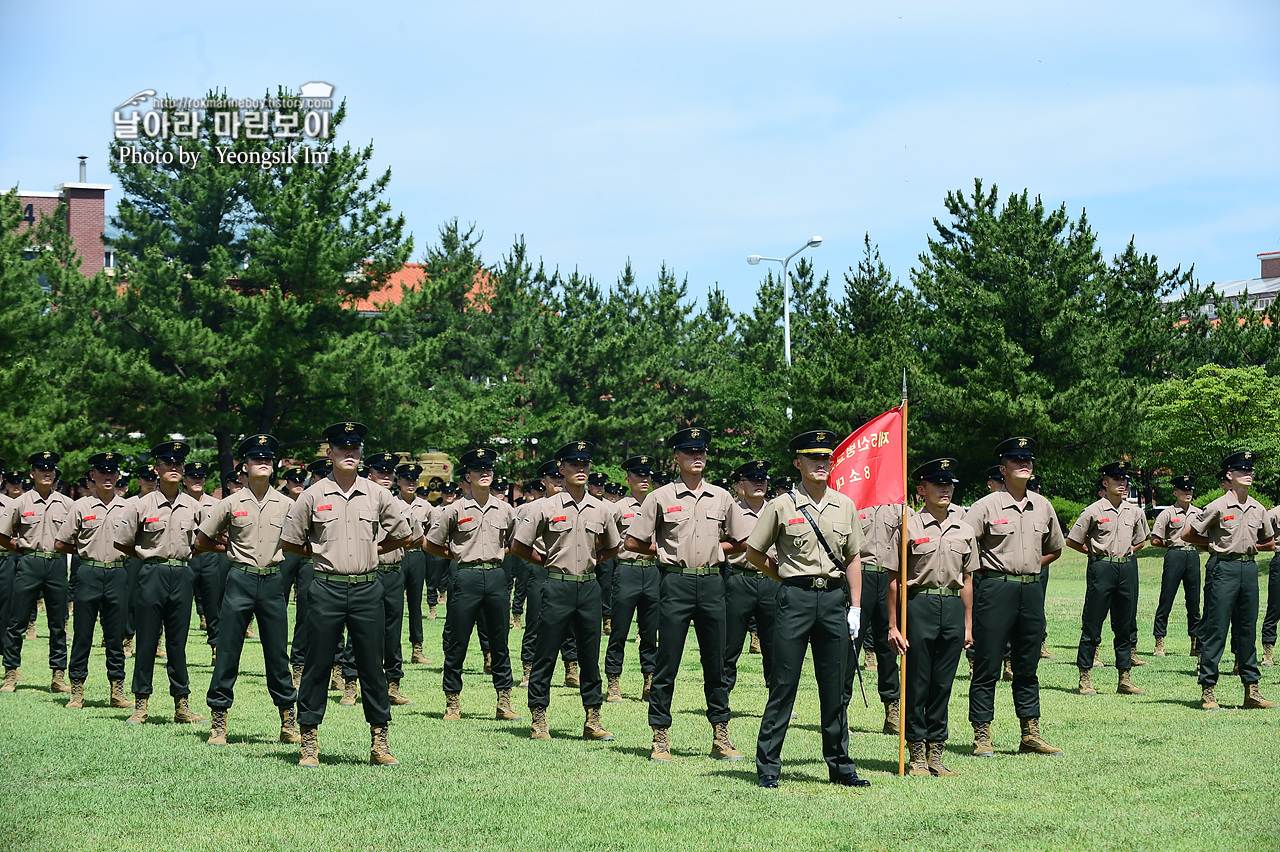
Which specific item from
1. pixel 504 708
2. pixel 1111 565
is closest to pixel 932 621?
pixel 504 708

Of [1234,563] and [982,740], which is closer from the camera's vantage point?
[982,740]

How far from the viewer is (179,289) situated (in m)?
39.5

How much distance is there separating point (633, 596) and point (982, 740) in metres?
3.70

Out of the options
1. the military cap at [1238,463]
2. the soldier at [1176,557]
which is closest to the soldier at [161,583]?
the military cap at [1238,463]

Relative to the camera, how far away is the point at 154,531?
487 inches

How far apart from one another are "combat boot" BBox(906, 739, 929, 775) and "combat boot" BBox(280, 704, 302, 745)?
5.05 m

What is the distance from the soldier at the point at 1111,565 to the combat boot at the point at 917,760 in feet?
17.0

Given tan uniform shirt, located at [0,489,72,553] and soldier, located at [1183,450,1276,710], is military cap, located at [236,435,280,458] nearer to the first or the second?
tan uniform shirt, located at [0,489,72,553]

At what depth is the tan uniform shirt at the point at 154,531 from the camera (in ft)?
40.6

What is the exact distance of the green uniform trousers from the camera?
907 centimetres

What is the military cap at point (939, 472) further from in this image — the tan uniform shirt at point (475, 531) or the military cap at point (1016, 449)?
the tan uniform shirt at point (475, 531)

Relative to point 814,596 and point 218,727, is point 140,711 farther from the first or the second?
point 814,596

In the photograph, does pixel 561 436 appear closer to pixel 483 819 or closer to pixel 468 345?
pixel 468 345

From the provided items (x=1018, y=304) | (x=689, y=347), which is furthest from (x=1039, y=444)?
(x=689, y=347)
